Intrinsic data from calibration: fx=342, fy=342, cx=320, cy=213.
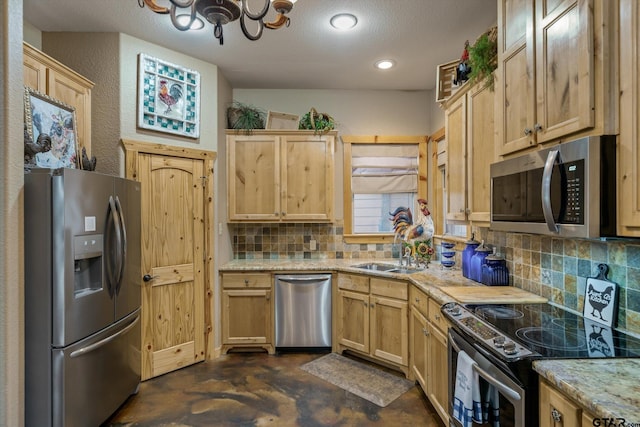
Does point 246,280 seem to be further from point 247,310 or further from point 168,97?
point 168,97

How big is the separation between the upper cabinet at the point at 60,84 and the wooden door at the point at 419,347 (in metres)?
2.81

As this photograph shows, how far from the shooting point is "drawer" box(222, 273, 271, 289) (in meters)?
3.49

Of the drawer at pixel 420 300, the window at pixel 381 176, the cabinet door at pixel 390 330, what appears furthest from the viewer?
the window at pixel 381 176

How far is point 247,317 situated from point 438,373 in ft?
6.46

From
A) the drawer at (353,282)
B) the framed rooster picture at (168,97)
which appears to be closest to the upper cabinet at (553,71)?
the drawer at (353,282)

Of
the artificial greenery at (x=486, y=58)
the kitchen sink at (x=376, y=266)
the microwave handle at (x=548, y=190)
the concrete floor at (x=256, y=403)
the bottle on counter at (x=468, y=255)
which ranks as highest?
the artificial greenery at (x=486, y=58)

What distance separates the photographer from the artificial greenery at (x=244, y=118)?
371 cm

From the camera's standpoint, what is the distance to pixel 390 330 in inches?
119

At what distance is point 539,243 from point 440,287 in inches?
26.7

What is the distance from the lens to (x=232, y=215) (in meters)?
3.70

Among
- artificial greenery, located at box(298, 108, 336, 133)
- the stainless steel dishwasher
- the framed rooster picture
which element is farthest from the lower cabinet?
the framed rooster picture

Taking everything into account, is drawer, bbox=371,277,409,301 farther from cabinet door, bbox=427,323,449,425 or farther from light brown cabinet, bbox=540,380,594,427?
light brown cabinet, bbox=540,380,594,427

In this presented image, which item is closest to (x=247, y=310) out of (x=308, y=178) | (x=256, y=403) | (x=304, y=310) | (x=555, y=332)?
(x=304, y=310)

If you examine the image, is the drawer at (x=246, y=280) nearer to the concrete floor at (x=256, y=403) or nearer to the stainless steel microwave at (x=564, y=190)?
the concrete floor at (x=256, y=403)
